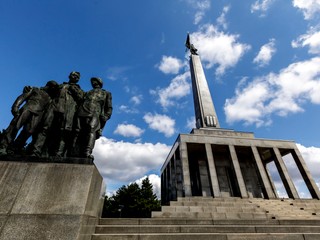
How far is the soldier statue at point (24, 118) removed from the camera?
454 centimetres

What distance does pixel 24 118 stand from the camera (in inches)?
185

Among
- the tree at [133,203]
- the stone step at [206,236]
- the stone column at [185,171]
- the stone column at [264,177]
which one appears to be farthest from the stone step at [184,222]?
the tree at [133,203]

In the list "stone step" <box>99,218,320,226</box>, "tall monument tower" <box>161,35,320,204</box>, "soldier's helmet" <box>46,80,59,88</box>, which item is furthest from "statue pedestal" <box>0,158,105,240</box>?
"tall monument tower" <box>161,35,320,204</box>

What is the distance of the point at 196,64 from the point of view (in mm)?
32062

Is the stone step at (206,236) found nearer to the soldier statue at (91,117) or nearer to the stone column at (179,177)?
the soldier statue at (91,117)

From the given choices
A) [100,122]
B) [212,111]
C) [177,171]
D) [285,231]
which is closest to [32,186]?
[100,122]

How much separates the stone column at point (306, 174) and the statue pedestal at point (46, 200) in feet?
68.8

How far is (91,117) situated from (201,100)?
2252 centimetres

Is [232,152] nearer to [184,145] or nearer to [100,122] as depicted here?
[184,145]

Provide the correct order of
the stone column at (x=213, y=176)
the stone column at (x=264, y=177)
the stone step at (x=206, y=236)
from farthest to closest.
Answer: the stone column at (x=264, y=177) → the stone column at (x=213, y=176) → the stone step at (x=206, y=236)

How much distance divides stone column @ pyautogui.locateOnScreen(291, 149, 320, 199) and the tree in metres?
23.9

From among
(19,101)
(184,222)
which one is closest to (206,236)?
(184,222)

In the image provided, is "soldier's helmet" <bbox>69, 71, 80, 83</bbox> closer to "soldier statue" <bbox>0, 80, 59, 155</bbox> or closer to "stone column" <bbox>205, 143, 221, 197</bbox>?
"soldier statue" <bbox>0, 80, 59, 155</bbox>

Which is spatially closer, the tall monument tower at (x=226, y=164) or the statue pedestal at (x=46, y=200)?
the statue pedestal at (x=46, y=200)
